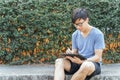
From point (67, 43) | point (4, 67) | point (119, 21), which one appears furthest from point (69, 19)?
point (4, 67)

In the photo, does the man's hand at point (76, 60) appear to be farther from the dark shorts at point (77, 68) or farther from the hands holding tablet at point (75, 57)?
the dark shorts at point (77, 68)

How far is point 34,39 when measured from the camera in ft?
23.2

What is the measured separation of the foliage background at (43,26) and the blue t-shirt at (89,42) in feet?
4.50

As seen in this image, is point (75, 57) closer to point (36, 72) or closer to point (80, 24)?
point (80, 24)

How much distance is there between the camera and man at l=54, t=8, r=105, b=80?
534 centimetres

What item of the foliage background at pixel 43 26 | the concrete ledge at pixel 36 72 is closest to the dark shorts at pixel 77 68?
the concrete ledge at pixel 36 72

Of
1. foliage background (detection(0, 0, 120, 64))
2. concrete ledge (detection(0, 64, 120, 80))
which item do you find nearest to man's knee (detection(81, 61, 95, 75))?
concrete ledge (detection(0, 64, 120, 80))

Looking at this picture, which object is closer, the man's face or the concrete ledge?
the man's face

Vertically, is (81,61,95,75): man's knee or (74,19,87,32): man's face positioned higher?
(74,19,87,32): man's face

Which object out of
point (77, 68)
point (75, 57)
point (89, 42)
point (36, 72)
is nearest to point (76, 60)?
point (75, 57)

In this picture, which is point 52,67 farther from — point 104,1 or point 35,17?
point 104,1

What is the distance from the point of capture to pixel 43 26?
7.02 metres

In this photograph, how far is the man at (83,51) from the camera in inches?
210

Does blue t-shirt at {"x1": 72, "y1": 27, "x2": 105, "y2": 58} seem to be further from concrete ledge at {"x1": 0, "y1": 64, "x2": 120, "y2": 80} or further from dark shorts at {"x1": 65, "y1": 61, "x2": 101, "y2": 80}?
concrete ledge at {"x1": 0, "y1": 64, "x2": 120, "y2": 80}
